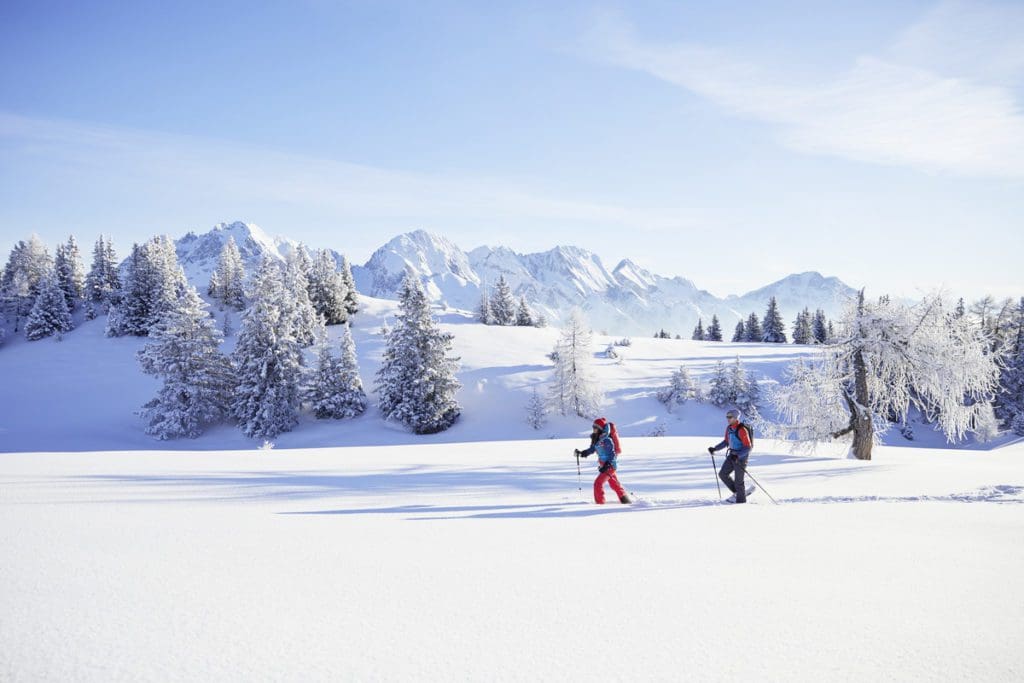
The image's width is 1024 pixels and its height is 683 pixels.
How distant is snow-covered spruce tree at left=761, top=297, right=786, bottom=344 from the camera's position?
8475 cm

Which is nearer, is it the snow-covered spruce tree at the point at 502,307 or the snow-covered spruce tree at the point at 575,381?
the snow-covered spruce tree at the point at 575,381

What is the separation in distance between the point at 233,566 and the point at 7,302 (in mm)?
84449

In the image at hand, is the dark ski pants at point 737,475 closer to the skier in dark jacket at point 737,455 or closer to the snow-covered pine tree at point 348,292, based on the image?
the skier in dark jacket at point 737,455

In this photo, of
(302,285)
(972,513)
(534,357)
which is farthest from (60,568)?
(302,285)

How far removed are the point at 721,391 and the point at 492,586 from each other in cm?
4607

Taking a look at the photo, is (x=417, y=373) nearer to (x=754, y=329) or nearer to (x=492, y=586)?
(x=492, y=586)

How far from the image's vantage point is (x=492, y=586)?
473 centimetres

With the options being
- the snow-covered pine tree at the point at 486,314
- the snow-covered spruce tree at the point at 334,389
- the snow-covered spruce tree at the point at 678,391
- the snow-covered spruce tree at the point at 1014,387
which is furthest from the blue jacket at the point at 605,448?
the snow-covered pine tree at the point at 486,314

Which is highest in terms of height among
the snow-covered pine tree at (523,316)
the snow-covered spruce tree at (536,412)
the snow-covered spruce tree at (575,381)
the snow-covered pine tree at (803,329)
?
the snow-covered pine tree at (523,316)

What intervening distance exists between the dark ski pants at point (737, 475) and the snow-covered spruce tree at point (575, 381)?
33.1 metres

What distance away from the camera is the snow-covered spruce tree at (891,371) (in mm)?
17047

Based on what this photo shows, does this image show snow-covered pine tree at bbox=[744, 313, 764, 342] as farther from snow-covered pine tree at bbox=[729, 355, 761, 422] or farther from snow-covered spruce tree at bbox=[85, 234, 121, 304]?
snow-covered spruce tree at bbox=[85, 234, 121, 304]

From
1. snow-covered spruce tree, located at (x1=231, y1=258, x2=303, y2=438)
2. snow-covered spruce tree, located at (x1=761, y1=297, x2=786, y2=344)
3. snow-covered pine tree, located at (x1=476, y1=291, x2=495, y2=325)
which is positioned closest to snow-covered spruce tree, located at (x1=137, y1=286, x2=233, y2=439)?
snow-covered spruce tree, located at (x1=231, y1=258, x2=303, y2=438)

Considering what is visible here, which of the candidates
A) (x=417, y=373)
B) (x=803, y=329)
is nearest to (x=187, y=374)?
(x=417, y=373)
